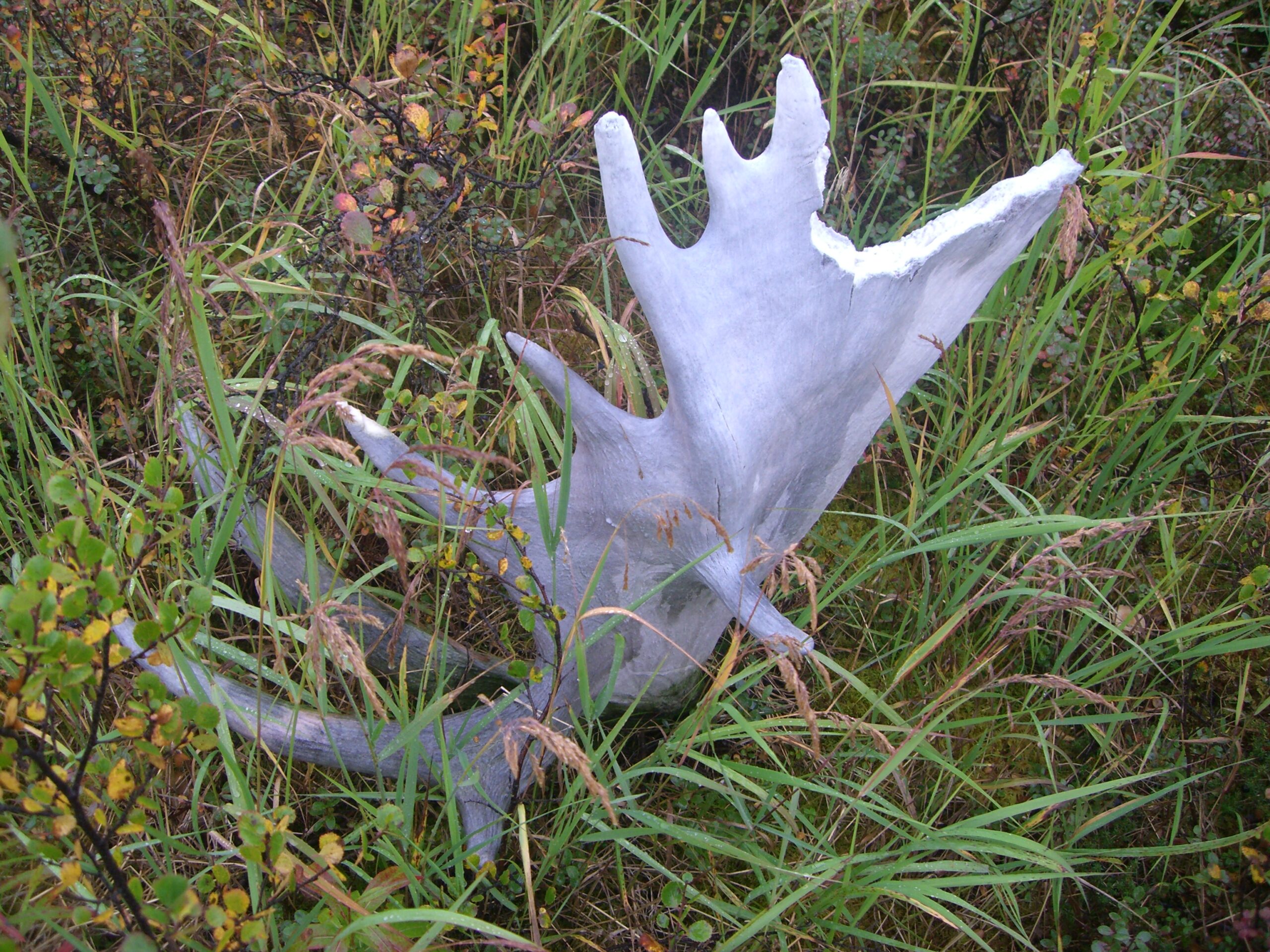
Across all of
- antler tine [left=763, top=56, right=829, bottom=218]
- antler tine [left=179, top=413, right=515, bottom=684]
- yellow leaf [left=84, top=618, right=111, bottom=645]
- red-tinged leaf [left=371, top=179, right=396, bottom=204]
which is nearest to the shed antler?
antler tine [left=763, top=56, right=829, bottom=218]

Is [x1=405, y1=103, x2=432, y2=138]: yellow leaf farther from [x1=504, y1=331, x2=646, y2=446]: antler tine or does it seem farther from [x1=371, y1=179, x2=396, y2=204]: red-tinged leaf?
[x1=504, y1=331, x2=646, y2=446]: antler tine

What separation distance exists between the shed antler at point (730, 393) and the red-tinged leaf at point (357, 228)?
0.39m

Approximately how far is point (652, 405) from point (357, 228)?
73 cm

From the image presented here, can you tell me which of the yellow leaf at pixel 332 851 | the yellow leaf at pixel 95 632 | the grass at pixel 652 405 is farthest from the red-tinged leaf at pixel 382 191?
the yellow leaf at pixel 332 851

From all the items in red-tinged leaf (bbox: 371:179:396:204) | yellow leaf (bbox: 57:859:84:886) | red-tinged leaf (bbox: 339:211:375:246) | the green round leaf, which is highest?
red-tinged leaf (bbox: 371:179:396:204)

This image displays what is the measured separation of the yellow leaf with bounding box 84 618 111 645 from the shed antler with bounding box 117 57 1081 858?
1.32ft

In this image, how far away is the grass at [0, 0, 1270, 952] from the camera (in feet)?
4.67

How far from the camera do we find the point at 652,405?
A: 2051 millimetres

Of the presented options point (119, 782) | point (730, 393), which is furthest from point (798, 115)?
point (119, 782)

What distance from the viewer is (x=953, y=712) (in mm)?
2021

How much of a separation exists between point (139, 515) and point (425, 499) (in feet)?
1.93

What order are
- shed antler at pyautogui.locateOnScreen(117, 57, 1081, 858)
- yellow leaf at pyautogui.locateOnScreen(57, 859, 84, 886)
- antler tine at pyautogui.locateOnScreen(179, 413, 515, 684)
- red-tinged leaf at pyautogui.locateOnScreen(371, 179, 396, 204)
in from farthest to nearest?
red-tinged leaf at pyautogui.locateOnScreen(371, 179, 396, 204), antler tine at pyautogui.locateOnScreen(179, 413, 515, 684), shed antler at pyautogui.locateOnScreen(117, 57, 1081, 858), yellow leaf at pyautogui.locateOnScreen(57, 859, 84, 886)

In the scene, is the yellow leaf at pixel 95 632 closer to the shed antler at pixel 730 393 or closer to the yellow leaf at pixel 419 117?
the shed antler at pixel 730 393

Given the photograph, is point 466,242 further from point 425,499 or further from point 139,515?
point 139,515
